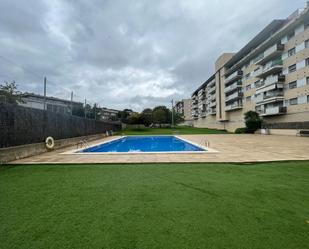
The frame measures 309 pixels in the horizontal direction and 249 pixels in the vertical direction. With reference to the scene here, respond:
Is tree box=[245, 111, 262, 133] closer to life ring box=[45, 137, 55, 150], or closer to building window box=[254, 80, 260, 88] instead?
building window box=[254, 80, 260, 88]

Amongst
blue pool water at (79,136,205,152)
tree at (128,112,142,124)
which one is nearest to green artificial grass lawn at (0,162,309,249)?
blue pool water at (79,136,205,152)

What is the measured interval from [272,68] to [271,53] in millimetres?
2442

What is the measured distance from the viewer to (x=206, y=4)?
14.4 metres

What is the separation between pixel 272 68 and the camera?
2700 cm

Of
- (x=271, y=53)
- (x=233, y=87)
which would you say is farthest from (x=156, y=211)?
(x=233, y=87)

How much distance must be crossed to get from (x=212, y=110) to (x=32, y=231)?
2184 inches

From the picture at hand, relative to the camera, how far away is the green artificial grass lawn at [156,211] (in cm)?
221

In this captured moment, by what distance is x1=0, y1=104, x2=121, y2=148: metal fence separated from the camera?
292 inches

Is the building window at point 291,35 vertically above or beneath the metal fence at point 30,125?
above

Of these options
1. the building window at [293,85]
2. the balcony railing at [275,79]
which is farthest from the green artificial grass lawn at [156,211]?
the balcony railing at [275,79]

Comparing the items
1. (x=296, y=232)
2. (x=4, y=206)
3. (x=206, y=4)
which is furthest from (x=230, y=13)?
(x=4, y=206)

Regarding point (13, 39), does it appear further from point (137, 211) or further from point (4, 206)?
point (137, 211)

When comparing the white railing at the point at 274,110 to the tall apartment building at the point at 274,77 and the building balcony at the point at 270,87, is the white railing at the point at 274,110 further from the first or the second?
the building balcony at the point at 270,87

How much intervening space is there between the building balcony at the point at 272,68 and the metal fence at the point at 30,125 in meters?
27.5
